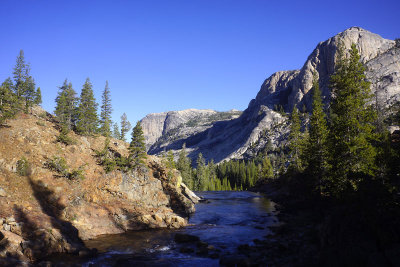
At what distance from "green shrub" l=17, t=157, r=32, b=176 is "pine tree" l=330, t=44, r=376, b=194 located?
101 feet

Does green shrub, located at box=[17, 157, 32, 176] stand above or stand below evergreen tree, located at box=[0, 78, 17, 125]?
below

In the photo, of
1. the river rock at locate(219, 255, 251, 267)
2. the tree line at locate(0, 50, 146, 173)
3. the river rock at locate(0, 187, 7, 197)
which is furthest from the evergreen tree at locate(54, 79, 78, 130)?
the river rock at locate(219, 255, 251, 267)

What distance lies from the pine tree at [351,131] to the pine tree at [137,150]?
78.7ft

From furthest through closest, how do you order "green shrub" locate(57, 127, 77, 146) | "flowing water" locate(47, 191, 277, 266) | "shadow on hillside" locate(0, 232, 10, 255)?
"green shrub" locate(57, 127, 77, 146)
"flowing water" locate(47, 191, 277, 266)
"shadow on hillside" locate(0, 232, 10, 255)

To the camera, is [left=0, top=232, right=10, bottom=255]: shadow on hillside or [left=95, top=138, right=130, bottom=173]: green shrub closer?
[left=0, top=232, right=10, bottom=255]: shadow on hillside

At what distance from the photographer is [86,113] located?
4088cm

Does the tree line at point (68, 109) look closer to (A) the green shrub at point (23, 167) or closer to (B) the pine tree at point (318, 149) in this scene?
(A) the green shrub at point (23, 167)

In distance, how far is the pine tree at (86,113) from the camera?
3891cm

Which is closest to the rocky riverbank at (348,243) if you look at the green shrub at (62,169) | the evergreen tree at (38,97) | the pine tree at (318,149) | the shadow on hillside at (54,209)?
the shadow on hillside at (54,209)

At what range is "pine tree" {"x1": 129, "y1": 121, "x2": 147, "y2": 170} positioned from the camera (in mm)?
32531

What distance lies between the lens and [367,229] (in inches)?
467

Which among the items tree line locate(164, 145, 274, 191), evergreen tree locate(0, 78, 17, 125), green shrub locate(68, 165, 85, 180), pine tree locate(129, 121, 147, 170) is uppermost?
evergreen tree locate(0, 78, 17, 125)

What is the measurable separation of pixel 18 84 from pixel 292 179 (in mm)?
60970

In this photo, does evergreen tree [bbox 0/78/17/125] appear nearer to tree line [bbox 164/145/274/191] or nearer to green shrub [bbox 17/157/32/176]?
green shrub [bbox 17/157/32/176]
